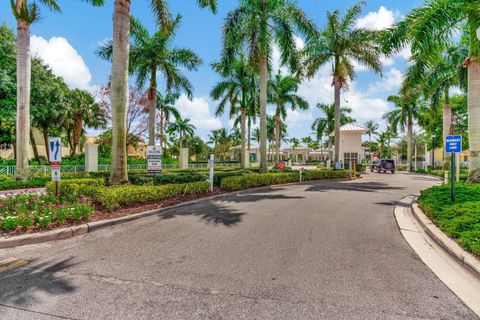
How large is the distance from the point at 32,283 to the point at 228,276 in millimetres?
2648

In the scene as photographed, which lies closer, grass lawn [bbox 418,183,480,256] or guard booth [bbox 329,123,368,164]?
Answer: grass lawn [bbox 418,183,480,256]

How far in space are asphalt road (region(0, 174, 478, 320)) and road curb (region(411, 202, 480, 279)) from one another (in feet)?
1.92

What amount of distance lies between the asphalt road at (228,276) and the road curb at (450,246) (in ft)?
1.92

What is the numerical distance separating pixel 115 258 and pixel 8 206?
4.66 m

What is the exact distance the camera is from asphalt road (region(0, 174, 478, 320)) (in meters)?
2.82

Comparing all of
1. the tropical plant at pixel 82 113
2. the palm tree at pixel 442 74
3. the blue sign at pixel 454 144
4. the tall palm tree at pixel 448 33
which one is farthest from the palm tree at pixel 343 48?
the tropical plant at pixel 82 113

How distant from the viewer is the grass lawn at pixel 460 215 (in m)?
4.33

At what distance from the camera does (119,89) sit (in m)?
8.73

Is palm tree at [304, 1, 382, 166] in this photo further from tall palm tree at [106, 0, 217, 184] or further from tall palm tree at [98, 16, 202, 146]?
tall palm tree at [106, 0, 217, 184]

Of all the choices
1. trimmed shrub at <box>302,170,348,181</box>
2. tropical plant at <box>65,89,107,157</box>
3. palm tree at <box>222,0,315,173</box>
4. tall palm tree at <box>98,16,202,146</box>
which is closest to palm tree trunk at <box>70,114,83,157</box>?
tropical plant at <box>65,89,107,157</box>

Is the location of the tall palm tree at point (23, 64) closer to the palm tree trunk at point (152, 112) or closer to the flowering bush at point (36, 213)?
the palm tree trunk at point (152, 112)

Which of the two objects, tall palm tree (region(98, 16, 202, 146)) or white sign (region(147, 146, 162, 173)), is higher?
tall palm tree (region(98, 16, 202, 146))

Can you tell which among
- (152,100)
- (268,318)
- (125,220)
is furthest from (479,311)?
(152,100)

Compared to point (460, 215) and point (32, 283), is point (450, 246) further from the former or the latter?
point (32, 283)
